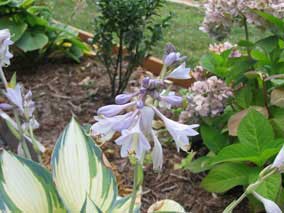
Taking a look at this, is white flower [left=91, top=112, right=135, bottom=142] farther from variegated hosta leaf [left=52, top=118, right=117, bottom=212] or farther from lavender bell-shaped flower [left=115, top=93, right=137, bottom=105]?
variegated hosta leaf [left=52, top=118, right=117, bottom=212]

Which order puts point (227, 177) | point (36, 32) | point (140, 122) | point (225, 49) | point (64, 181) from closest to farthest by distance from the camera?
point (140, 122) → point (64, 181) → point (227, 177) → point (225, 49) → point (36, 32)

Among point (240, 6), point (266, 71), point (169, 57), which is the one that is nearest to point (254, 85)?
point (266, 71)

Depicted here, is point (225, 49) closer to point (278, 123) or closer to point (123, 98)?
point (278, 123)

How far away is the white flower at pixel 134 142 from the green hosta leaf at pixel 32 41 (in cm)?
296

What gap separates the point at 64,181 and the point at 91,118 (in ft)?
6.29

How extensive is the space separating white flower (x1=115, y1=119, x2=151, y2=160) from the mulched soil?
1.56 metres

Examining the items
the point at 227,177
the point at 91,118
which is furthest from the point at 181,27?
the point at 227,177

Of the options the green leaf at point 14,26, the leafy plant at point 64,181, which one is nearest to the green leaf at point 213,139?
the leafy plant at point 64,181

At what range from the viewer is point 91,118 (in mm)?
3268

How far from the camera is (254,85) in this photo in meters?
2.56

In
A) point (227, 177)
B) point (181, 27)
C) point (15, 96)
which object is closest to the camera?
point (15, 96)

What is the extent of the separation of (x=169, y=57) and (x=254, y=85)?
171 cm

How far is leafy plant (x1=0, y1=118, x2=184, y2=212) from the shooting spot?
1307 mm

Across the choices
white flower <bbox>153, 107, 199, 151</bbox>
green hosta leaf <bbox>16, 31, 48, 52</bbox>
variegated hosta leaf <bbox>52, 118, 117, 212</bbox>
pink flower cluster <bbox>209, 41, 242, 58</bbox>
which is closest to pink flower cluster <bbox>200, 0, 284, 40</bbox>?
pink flower cluster <bbox>209, 41, 242, 58</bbox>
